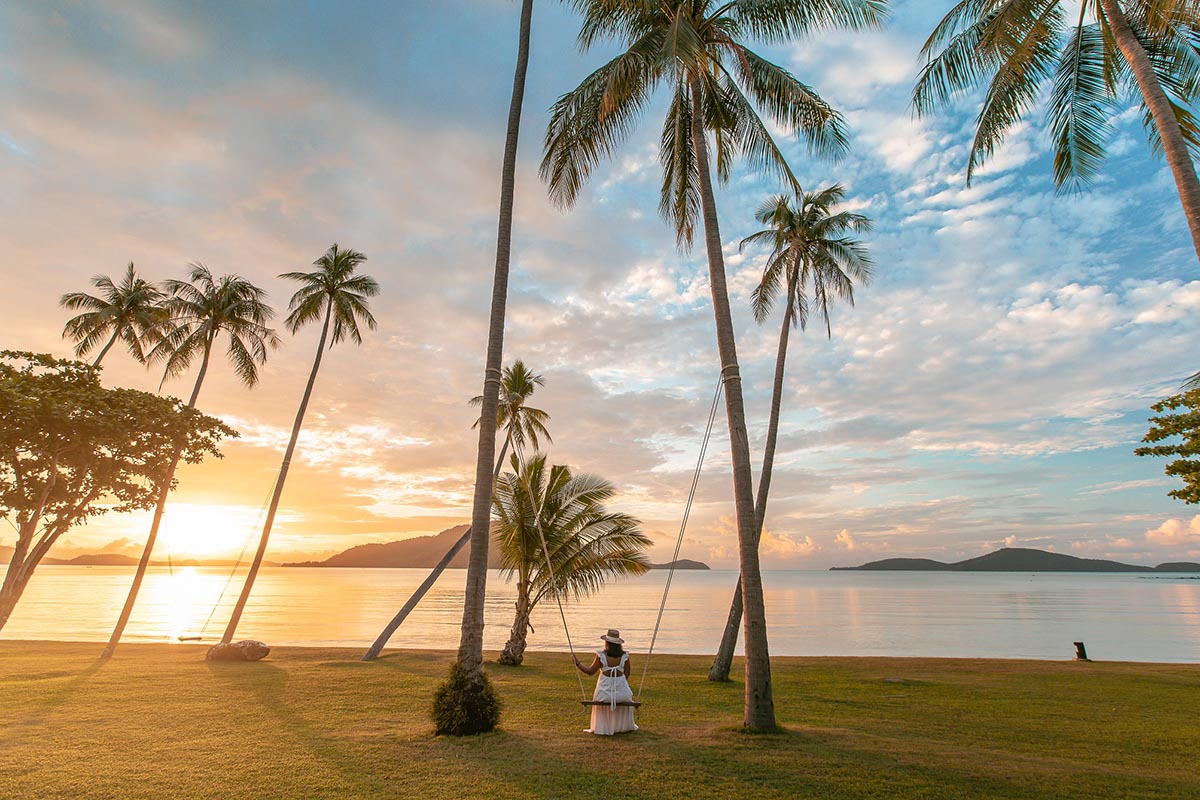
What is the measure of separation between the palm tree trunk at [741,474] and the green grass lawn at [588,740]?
66 cm

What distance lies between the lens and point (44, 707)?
36.3 ft

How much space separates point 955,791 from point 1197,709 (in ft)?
28.0

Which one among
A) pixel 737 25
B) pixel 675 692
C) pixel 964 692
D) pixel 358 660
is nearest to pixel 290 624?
pixel 358 660

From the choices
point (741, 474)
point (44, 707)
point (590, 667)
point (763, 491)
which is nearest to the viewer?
point (590, 667)

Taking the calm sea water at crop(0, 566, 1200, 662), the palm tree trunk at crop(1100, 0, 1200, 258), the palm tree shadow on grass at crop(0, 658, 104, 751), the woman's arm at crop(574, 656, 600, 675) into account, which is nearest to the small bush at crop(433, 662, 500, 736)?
the woman's arm at crop(574, 656, 600, 675)

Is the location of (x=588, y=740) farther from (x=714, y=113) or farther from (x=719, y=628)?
(x=719, y=628)

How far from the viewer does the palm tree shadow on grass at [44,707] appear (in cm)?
884

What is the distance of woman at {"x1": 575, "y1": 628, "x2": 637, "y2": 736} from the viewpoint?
29.6 feet

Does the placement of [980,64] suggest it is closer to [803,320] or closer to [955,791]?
[803,320]

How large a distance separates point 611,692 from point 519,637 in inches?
419

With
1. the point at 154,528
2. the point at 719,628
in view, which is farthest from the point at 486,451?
the point at 719,628

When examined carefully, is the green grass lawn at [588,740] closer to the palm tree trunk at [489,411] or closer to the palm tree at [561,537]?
the palm tree trunk at [489,411]

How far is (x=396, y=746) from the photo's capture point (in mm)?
8438

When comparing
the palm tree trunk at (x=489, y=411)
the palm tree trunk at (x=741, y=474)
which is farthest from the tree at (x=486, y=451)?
the palm tree trunk at (x=741, y=474)
